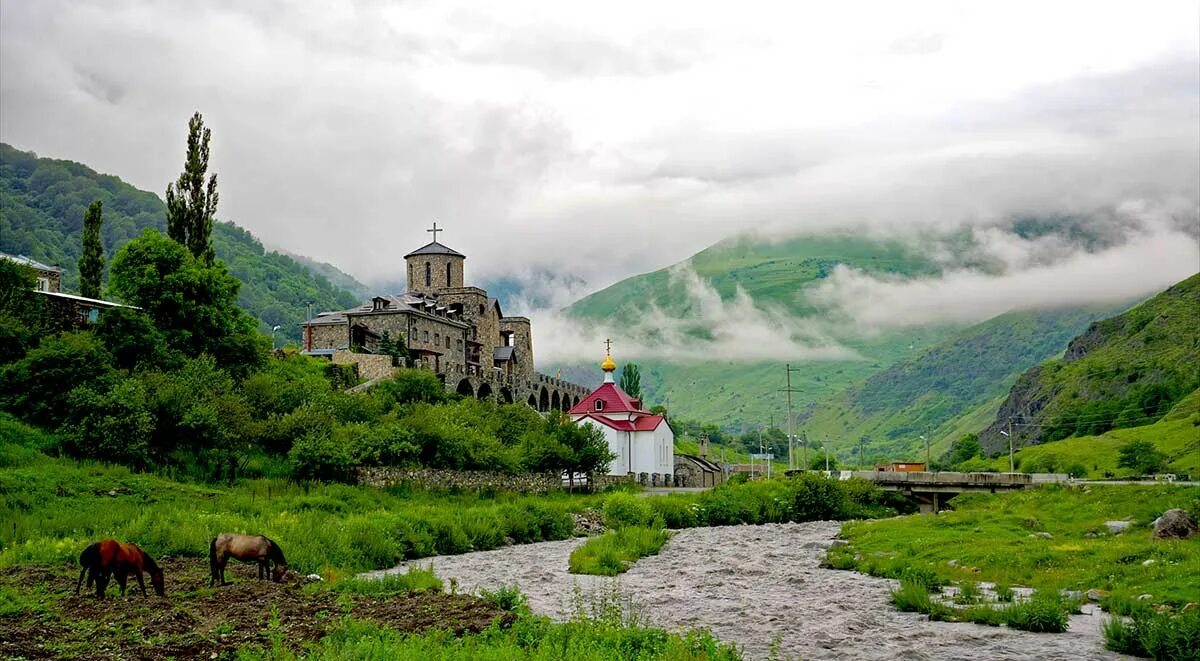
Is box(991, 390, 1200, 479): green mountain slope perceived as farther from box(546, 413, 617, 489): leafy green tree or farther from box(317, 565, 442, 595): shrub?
box(317, 565, 442, 595): shrub

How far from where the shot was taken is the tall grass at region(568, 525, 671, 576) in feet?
114

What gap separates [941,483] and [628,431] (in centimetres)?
2951

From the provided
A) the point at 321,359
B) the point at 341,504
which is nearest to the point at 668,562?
the point at 341,504

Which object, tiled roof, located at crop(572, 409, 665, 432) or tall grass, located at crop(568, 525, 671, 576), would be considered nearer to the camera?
tall grass, located at crop(568, 525, 671, 576)

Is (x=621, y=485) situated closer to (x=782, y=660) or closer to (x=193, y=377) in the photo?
(x=193, y=377)

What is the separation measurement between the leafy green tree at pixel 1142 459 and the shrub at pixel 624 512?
52088 millimetres

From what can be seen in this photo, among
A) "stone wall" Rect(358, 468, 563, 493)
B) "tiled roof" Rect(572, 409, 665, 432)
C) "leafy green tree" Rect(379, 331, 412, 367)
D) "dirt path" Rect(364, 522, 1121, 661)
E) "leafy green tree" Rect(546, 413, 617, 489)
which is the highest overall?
"leafy green tree" Rect(379, 331, 412, 367)

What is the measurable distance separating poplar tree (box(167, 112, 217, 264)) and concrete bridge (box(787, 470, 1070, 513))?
139 feet

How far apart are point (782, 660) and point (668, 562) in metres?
19.4

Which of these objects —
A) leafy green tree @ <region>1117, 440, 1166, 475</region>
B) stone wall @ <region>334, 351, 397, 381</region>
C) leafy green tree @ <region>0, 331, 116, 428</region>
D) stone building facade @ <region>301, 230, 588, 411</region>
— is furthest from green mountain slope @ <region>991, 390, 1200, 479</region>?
leafy green tree @ <region>0, 331, 116, 428</region>

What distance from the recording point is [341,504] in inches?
1700

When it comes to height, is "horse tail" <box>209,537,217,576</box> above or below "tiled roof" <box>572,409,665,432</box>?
below

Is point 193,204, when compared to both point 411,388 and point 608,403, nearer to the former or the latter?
point 411,388

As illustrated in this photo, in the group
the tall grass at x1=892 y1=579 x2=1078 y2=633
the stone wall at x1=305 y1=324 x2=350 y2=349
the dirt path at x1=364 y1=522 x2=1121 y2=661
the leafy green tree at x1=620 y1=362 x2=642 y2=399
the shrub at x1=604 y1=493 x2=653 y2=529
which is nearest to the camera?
A: the dirt path at x1=364 y1=522 x2=1121 y2=661
